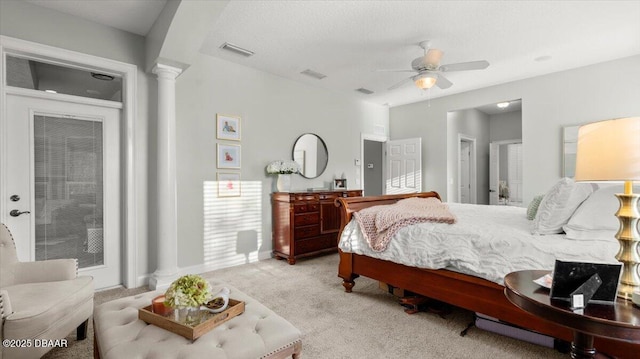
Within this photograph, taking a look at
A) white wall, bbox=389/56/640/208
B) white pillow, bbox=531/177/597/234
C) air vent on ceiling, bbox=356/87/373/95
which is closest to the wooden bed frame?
white pillow, bbox=531/177/597/234

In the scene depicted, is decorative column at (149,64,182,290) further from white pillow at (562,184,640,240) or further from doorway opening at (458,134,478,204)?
doorway opening at (458,134,478,204)

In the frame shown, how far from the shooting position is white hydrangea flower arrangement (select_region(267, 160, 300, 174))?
4426 millimetres

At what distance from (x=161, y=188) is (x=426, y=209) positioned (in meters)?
2.69

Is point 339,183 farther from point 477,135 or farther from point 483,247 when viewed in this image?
point 477,135

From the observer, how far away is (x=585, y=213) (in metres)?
2.06

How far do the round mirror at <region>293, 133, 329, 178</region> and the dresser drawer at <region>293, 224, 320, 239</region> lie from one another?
939 millimetres

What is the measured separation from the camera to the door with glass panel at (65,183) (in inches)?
110

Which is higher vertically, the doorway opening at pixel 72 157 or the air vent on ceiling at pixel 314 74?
the air vent on ceiling at pixel 314 74

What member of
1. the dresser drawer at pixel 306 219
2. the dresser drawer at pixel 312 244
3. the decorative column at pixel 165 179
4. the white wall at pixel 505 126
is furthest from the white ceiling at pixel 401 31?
the white wall at pixel 505 126

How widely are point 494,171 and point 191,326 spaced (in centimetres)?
770

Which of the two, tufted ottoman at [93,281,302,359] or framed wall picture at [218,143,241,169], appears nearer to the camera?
tufted ottoman at [93,281,302,359]

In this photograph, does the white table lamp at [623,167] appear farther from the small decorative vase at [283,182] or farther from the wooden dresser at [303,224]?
the small decorative vase at [283,182]

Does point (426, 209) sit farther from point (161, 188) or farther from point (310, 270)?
point (161, 188)

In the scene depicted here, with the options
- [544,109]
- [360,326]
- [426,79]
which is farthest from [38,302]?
[544,109]
